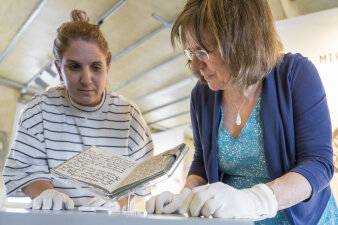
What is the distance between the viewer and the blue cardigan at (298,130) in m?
0.88

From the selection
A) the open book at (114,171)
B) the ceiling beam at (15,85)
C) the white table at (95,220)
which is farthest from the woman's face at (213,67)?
the ceiling beam at (15,85)

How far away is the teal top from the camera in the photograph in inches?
38.3

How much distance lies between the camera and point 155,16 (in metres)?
4.05

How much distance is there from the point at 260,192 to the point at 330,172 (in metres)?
0.24

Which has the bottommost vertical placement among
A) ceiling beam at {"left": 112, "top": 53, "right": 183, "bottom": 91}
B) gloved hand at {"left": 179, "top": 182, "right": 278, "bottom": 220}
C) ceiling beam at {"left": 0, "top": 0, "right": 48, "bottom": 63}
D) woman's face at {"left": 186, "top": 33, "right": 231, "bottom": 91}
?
gloved hand at {"left": 179, "top": 182, "right": 278, "bottom": 220}

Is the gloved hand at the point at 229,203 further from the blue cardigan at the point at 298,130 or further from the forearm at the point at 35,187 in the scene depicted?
the forearm at the point at 35,187

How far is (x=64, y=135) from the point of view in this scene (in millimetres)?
1411

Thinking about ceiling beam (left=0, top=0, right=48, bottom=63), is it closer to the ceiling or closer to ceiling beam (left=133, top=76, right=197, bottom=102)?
the ceiling

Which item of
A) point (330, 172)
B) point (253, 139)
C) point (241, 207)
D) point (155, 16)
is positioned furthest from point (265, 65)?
point (155, 16)

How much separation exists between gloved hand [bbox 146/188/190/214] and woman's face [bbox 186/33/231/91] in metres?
0.41

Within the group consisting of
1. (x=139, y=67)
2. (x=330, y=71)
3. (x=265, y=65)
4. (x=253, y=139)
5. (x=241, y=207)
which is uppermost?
(x=139, y=67)

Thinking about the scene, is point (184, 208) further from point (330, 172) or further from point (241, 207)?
point (330, 172)

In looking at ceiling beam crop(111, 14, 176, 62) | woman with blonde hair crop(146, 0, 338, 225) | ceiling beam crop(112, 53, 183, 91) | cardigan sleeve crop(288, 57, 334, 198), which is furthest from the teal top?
ceiling beam crop(112, 53, 183, 91)

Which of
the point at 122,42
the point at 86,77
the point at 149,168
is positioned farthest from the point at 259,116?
the point at 122,42
